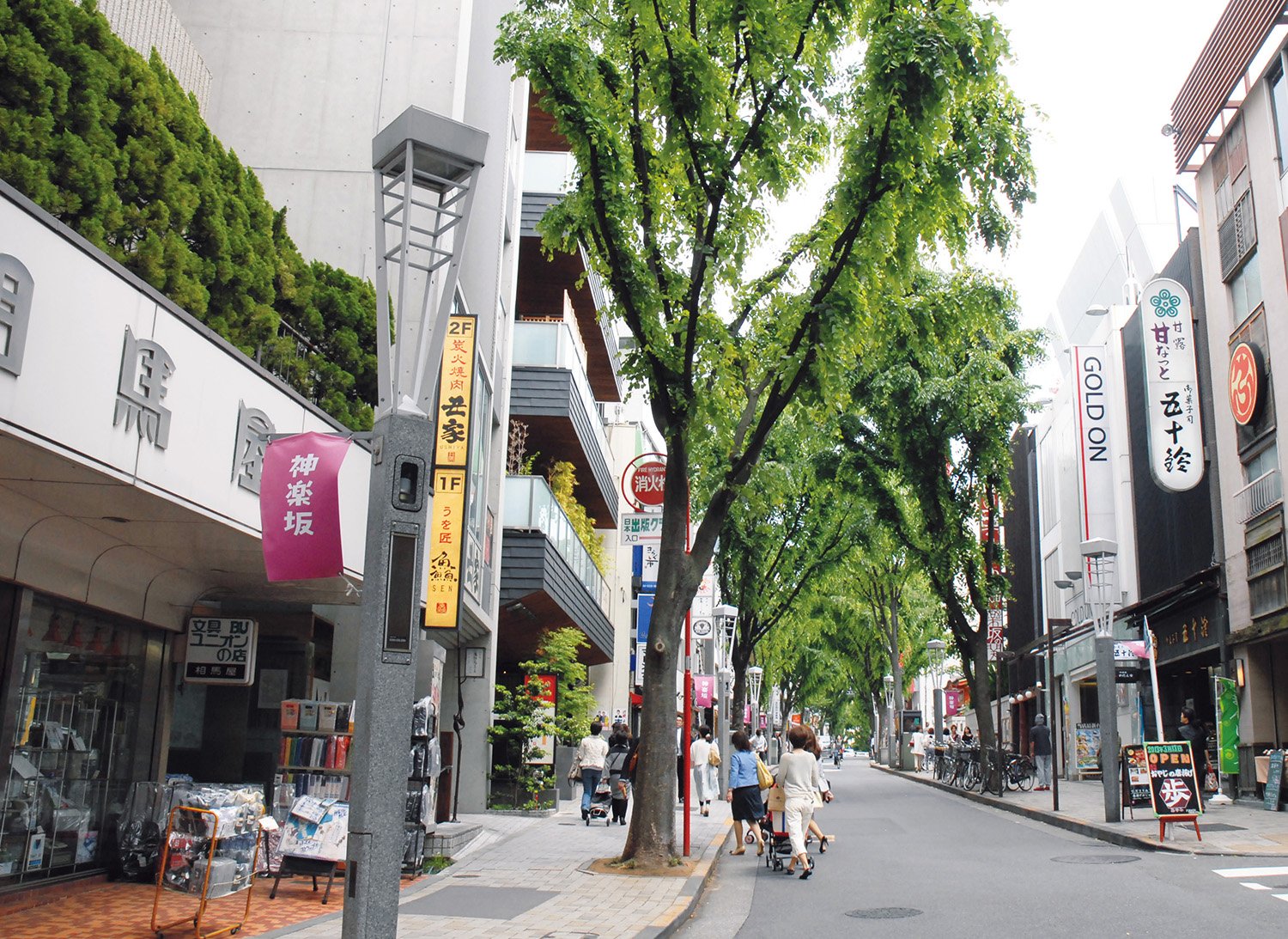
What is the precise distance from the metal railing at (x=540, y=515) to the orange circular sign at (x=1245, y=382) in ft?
45.8

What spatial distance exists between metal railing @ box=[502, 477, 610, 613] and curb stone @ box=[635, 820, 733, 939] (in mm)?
7553

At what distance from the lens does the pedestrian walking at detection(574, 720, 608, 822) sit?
19.4m

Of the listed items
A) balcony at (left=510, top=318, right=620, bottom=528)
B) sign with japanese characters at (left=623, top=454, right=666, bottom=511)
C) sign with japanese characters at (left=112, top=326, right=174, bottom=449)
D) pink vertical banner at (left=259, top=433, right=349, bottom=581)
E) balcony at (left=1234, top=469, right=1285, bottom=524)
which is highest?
balcony at (left=510, top=318, right=620, bottom=528)

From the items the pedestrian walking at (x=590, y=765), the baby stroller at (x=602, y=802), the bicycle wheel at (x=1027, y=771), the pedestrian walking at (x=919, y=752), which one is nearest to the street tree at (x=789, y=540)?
the bicycle wheel at (x=1027, y=771)

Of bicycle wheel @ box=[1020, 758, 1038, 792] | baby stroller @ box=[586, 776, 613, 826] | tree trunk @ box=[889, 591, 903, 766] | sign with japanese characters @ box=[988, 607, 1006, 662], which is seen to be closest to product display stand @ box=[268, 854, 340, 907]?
baby stroller @ box=[586, 776, 613, 826]

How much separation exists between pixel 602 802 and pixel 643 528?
6.55 m

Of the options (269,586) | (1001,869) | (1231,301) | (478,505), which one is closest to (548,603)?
(478,505)

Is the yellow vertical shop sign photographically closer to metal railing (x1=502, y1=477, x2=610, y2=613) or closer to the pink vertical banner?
the pink vertical banner

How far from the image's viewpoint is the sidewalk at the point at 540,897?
895 centimetres

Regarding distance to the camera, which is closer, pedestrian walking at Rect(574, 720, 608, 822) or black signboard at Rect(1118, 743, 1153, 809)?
black signboard at Rect(1118, 743, 1153, 809)

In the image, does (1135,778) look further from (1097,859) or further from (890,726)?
(890,726)

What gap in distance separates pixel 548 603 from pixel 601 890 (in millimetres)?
11861

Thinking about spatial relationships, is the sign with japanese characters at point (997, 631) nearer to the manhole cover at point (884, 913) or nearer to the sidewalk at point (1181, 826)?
the sidewalk at point (1181, 826)

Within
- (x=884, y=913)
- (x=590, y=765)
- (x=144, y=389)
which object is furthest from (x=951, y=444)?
(x=144, y=389)
